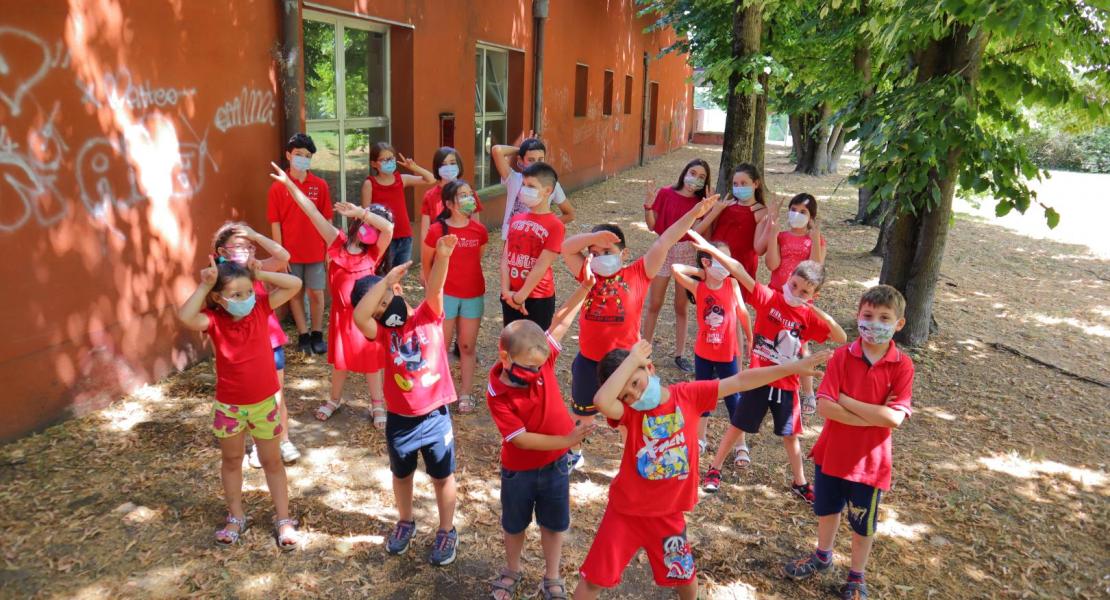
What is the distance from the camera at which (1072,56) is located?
237 inches

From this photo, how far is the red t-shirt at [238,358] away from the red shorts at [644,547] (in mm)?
1794

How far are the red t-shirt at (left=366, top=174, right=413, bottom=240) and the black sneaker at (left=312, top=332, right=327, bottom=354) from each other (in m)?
1.10

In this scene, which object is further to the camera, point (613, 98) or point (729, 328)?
point (613, 98)

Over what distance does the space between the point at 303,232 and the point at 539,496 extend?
374 cm

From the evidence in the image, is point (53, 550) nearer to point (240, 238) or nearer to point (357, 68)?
point (240, 238)

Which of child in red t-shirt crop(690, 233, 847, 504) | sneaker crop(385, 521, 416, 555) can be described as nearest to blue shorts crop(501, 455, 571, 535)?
sneaker crop(385, 521, 416, 555)

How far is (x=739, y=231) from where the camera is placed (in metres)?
5.82

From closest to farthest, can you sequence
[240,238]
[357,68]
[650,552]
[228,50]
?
[650,552] → [240,238] → [228,50] → [357,68]

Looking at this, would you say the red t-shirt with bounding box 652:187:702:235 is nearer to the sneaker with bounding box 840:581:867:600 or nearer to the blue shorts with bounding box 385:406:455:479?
the blue shorts with bounding box 385:406:455:479

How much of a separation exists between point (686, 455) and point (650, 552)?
41cm

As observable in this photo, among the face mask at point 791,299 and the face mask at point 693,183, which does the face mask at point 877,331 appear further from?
the face mask at point 693,183

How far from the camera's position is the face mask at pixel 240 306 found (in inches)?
135

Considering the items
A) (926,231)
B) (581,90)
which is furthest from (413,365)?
(581,90)

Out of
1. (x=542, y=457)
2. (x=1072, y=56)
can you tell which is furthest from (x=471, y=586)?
(x=1072, y=56)
